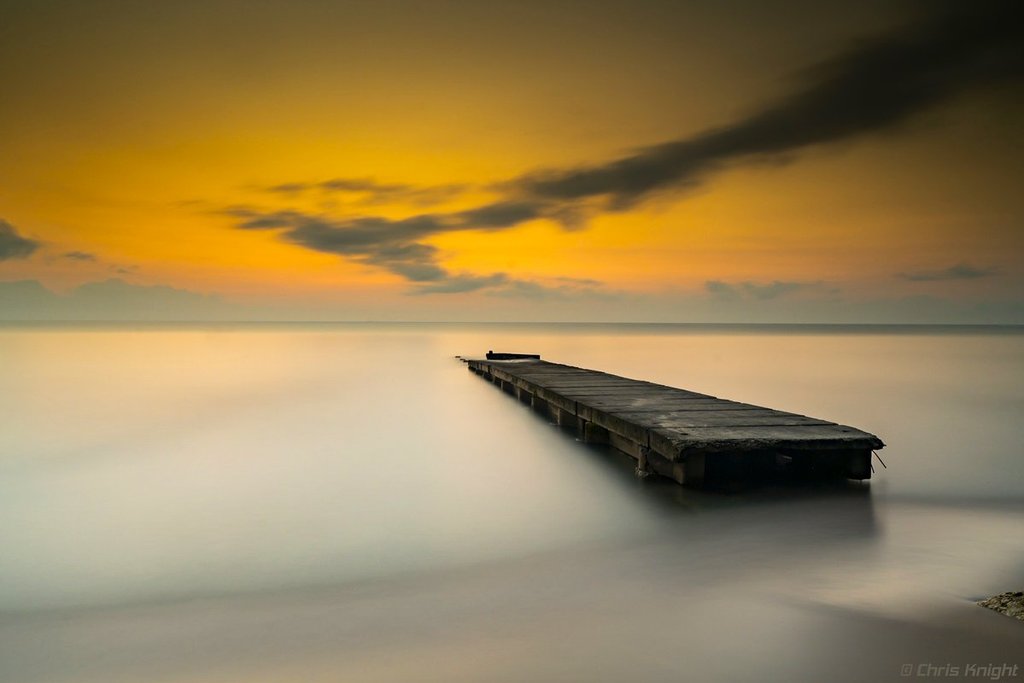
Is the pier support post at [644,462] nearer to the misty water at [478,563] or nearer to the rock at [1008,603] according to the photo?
the misty water at [478,563]

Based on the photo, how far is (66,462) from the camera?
9602 millimetres

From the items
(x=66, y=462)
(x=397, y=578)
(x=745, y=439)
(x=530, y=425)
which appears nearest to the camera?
(x=397, y=578)

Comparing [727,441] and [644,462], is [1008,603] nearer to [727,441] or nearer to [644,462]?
[727,441]

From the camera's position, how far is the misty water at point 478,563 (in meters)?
3.37

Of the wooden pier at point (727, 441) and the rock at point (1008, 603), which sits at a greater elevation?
the wooden pier at point (727, 441)

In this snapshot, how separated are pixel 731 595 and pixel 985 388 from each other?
22.0m

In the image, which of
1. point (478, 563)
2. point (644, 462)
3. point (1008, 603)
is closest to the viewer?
point (1008, 603)

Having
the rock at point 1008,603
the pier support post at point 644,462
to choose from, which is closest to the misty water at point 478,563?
the rock at point 1008,603

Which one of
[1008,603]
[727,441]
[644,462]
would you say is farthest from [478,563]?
[1008,603]

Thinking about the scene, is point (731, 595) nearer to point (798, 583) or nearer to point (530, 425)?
point (798, 583)

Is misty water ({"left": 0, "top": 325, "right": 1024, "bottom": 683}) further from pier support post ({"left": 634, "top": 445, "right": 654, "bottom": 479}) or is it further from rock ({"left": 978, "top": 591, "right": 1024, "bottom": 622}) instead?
pier support post ({"left": 634, "top": 445, "right": 654, "bottom": 479})

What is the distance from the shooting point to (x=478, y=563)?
5.09 m

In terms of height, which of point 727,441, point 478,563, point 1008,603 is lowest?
point 478,563

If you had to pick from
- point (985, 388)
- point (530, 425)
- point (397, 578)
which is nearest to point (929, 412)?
point (985, 388)
